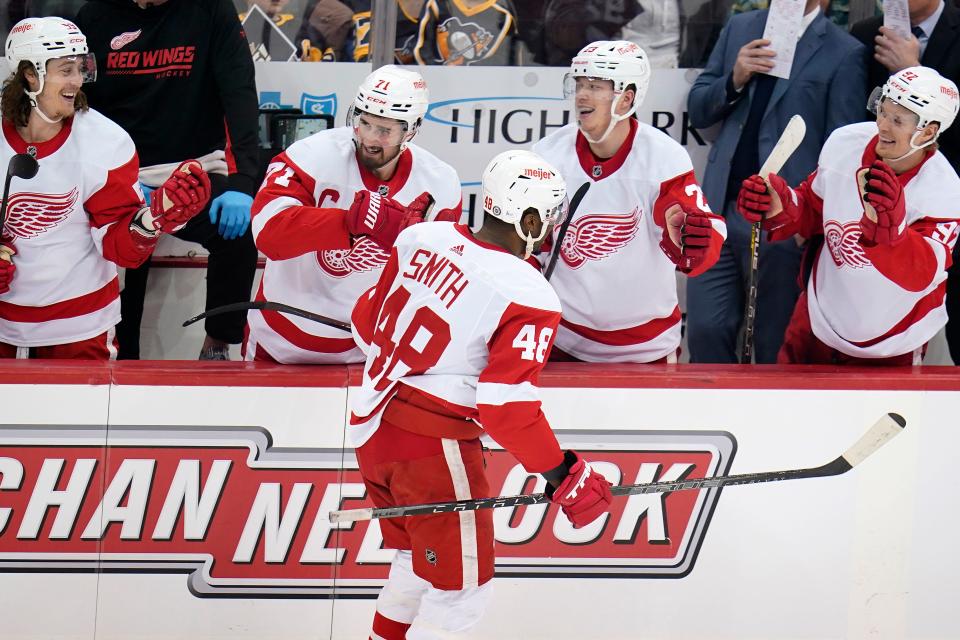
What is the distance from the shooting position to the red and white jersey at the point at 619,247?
3424 mm

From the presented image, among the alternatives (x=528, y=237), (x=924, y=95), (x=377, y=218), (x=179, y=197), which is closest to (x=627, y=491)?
(x=528, y=237)

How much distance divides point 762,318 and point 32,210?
7.52 feet

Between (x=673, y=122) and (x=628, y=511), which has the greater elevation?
(x=673, y=122)

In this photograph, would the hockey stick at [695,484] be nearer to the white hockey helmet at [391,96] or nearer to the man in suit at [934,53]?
the white hockey helmet at [391,96]

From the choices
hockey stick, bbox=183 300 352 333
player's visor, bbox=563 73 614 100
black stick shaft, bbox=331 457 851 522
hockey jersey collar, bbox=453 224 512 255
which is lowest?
hockey stick, bbox=183 300 352 333

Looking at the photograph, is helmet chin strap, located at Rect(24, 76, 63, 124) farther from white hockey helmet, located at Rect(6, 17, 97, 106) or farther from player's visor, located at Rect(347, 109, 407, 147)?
player's visor, located at Rect(347, 109, 407, 147)

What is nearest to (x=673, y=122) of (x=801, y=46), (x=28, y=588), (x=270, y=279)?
(x=801, y=46)

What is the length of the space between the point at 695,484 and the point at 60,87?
1923 millimetres

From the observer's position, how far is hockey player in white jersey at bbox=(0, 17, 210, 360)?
3.33 meters

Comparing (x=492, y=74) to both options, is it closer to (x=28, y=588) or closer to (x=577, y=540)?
(x=577, y=540)

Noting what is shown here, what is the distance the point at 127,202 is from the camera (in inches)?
133

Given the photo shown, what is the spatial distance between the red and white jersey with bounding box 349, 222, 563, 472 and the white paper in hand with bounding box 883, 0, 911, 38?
80.9 inches

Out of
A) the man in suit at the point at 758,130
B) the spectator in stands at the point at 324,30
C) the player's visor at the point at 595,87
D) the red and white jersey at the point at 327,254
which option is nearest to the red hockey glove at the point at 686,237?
the player's visor at the point at 595,87

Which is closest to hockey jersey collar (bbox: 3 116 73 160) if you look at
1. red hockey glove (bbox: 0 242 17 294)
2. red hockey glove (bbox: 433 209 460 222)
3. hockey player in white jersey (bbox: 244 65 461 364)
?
red hockey glove (bbox: 0 242 17 294)
